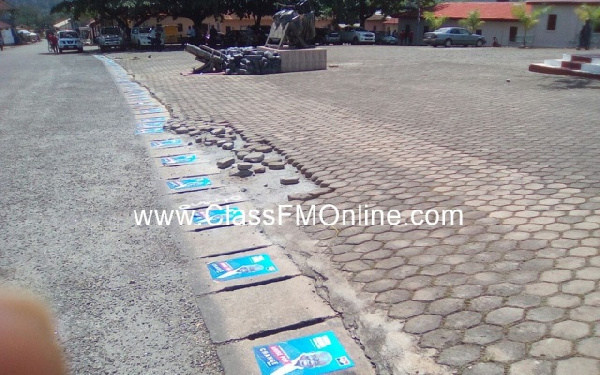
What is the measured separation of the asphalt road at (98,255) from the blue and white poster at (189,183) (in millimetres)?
247

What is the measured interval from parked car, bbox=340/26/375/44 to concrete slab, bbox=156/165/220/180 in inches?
1456

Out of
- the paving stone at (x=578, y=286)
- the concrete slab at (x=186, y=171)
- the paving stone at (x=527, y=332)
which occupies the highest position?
the concrete slab at (x=186, y=171)

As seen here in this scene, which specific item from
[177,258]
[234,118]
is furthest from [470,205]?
[234,118]

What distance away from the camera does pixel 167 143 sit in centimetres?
781

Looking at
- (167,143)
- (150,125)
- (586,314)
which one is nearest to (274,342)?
(586,314)

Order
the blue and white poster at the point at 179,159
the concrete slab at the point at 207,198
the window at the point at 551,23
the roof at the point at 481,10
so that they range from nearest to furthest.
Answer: the concrete slab at the point at 207,198
the blue and white poster at the point at 179,159
the window at the point at 551,23
the roof at the point at 481,10

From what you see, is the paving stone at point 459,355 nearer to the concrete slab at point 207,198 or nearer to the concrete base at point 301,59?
the concrete slab at point 207,198

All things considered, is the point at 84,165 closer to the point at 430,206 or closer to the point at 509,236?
the point at 430,206

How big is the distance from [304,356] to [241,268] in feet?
3.91

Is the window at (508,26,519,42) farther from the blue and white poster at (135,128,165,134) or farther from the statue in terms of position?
the blue and white poster at (135,128,165,134)

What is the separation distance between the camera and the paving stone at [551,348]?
105 inches

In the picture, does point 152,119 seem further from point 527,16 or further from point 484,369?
point 527,16

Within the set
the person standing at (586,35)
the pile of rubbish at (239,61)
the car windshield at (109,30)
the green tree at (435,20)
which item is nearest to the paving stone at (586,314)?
the pile of rubbish at (239,61)

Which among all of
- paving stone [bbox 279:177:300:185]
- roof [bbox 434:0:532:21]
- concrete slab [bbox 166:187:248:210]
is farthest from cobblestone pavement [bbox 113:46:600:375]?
roof [bbox 434:0:532:21]
